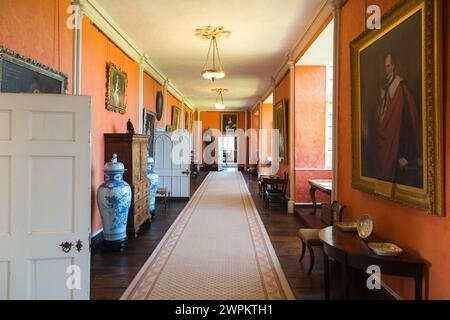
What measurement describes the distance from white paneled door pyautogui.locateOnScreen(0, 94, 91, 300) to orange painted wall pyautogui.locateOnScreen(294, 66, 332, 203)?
21.0ft

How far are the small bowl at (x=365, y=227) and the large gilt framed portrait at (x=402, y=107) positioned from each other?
0.30 meters

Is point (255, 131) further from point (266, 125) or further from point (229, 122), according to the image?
point (266, 125)

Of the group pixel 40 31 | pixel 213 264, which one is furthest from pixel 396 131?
pixel 40 31

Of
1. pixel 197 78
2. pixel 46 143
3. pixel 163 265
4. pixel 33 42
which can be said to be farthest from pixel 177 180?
pixel 46 143

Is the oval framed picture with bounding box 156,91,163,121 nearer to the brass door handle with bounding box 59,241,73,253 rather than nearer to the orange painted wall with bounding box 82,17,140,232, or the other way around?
the orange painted wall with bounding box 82,17,140,232

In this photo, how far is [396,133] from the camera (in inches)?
121

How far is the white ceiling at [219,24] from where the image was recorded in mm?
5383

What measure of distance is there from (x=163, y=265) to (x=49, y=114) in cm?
271

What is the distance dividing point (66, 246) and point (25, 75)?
6.81 feet

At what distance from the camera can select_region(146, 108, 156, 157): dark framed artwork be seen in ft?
28.9

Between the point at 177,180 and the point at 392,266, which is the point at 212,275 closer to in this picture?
the point at 392,266

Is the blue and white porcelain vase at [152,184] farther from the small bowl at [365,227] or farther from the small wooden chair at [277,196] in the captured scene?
the small bowl at [365,227]

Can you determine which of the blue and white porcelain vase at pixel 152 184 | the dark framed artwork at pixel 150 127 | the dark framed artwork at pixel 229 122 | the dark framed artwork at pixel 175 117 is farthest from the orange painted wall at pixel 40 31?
the dark framed artwork at pixel 229 122

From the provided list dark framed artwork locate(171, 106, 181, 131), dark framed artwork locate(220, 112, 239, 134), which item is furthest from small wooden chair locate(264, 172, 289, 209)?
dark framed artwork locate(220, 112, 239, 134)
